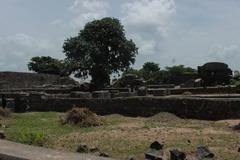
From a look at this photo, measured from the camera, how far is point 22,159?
10.5 feet

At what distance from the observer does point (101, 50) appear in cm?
4334

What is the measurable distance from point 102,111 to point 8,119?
348cm

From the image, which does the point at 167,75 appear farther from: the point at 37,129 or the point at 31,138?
the point at 31,138

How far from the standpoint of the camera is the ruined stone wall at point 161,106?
15.1 m

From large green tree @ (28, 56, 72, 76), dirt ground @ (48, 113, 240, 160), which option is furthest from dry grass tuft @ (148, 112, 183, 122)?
large green tree @ (28, 56, 72, 76)

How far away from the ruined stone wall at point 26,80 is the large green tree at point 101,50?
252 centimetres

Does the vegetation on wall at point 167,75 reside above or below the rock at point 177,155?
above

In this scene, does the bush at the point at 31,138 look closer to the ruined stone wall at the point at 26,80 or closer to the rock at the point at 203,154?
the rock at the point at 203,154

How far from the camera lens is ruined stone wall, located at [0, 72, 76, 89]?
33938 mm

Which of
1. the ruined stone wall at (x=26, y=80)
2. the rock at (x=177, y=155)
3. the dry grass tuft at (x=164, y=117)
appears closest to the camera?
the rock at (x=177, y=155)

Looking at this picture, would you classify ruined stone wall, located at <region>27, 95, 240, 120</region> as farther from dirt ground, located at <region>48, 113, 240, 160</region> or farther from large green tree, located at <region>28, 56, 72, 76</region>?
large green tree, located at <region>28, 56, 72, 76</region>

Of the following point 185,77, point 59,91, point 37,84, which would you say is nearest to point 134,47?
point 185,77

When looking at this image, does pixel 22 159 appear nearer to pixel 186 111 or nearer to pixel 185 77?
pixel 186 111

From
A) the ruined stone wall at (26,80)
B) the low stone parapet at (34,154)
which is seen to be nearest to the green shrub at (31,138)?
the low stone parapet at (34,154)
